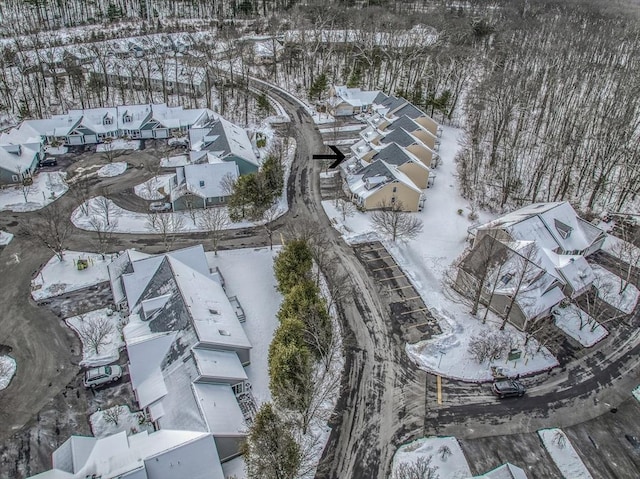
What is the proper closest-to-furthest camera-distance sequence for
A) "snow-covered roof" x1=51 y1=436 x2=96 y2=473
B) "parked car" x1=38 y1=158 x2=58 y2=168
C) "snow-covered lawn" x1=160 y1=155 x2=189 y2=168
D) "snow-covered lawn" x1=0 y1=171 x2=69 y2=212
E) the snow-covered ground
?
"snow-covered roof" x1=51 y1=436 x2=96 y2=473, the snow-covered ground, "snow-covered lawn" x1=0 y1=171 x2=69 y2=212, "parked car" x1=38 y1=158 x2=58 y2=168, "snow-covered lawn" x1=160 y1=155 x2=189 y2=168

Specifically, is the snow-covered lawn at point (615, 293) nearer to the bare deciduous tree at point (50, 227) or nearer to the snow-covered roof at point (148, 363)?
the snow-covered roof at point (148, 363)

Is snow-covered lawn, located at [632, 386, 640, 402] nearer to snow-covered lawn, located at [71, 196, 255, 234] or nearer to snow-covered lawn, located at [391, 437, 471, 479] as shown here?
snow-covered lawn, located at [391, 437, 471, 479]

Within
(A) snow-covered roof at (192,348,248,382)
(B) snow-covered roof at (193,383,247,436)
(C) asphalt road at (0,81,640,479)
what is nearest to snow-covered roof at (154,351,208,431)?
(B) snow-covered roof at (193,383,247,436)

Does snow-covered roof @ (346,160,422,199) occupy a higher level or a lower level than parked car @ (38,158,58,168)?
higher

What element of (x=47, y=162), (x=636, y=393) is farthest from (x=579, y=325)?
(x=47, y=162)

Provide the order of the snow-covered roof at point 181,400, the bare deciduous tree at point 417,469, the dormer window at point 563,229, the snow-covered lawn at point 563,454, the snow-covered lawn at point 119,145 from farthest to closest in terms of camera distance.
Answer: the snow-covered lawn at point 119,145
the dormer window at point 563,229
the snow-covered lawn at point 563,454
the snow-covered roof at point 181,400
the bare deciduous tree at point 417,469

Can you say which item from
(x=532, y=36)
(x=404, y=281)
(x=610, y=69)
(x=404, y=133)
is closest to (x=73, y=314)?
(x=404, y=281)

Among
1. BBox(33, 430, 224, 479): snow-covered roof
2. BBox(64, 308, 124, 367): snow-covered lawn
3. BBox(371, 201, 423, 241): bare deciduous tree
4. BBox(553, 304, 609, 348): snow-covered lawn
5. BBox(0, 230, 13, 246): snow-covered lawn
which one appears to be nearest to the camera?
BBox(33, 430, 224, 479): snow-covered roof

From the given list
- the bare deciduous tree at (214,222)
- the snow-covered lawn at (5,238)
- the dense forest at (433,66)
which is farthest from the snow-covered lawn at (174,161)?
the snow-covered lawn at (5,238)
